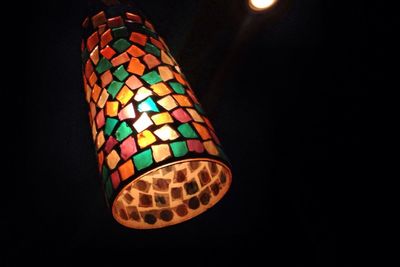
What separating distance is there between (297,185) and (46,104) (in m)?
1.44

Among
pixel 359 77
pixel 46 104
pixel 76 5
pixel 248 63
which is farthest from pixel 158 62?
pixel 359 77

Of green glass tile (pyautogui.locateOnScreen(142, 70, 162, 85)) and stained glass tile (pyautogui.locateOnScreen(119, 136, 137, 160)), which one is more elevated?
green glass tile (pyautogui.locateOnScreen(142, 70, 162, 85))

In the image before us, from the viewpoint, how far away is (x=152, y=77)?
2.69ft

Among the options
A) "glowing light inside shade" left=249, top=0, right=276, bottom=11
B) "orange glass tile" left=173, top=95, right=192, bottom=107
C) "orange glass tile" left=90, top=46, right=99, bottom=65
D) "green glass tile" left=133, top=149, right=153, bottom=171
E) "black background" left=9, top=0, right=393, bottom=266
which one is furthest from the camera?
"black background" left=9, top=0, right=393, bottom=266

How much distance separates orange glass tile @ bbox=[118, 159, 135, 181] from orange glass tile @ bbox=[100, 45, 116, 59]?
13.1 inches

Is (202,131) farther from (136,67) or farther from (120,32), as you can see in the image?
(120,32)

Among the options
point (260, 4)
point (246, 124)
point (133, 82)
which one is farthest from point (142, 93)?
point (246, 124)

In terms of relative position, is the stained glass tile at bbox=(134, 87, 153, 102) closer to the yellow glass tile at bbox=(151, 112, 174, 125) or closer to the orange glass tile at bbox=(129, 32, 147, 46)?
the yellow glass tile at bbox=(151, 112, 174, 125)

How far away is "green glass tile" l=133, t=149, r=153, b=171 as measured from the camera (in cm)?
68

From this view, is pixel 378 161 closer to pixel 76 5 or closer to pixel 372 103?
pixel 372 103

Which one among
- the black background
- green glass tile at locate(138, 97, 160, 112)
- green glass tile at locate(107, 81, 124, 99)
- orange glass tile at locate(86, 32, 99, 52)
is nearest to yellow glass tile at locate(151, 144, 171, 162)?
green glass tile at locate(138, 97, 160, 112)

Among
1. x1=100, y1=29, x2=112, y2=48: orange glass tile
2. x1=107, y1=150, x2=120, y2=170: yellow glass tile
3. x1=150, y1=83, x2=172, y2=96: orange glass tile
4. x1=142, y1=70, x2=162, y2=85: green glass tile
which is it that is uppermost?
x1=100, y1=29, x2=112, y2=48: orange glass tile

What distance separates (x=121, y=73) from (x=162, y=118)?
187 mm

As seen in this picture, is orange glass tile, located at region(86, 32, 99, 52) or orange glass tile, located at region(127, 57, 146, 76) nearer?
orange glass tile, located at region(127, 57, 146, 76)
